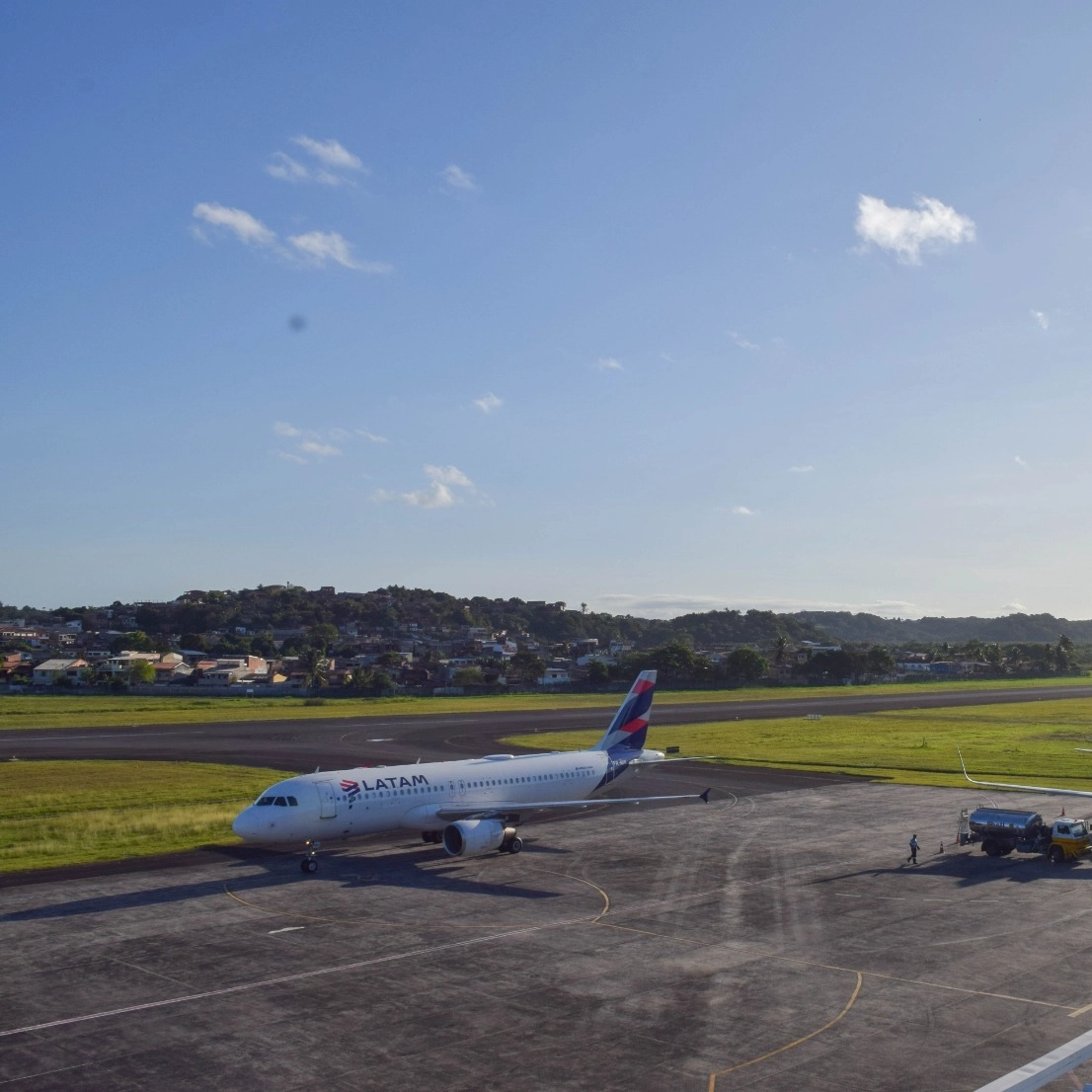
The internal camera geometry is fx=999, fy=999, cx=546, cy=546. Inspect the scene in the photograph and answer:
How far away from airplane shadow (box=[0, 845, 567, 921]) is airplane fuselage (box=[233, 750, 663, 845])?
1509 mm

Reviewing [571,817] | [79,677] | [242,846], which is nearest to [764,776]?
[571,817]

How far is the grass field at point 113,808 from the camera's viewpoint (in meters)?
51.1

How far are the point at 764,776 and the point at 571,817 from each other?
25434mm

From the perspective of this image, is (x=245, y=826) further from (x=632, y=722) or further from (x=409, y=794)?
(x=632, y=722)

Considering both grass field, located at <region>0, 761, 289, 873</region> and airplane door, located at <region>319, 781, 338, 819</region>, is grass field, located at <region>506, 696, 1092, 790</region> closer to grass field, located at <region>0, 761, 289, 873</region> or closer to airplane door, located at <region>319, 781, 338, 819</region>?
grass field, located at <region>0, 761, 289, 873</region>

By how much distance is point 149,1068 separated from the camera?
78.1 ft

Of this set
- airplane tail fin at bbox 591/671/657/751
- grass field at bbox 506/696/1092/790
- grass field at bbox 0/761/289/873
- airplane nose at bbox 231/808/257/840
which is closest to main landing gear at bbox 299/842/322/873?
airplane nose at bbox 231/808/257/840

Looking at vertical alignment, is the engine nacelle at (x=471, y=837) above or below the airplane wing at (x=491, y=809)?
below

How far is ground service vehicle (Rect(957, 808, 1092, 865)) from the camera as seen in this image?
158ft

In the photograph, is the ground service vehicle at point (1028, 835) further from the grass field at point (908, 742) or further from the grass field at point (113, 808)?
the grass field at point (113, 808)

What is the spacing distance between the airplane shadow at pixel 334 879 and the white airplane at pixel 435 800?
41.4 inches

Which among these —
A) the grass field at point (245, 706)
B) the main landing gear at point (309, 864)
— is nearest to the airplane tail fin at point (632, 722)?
the main landing gear at point (309, 864)

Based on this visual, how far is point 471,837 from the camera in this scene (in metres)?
46.7

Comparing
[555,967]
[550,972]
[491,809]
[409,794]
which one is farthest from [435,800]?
[550,972]
